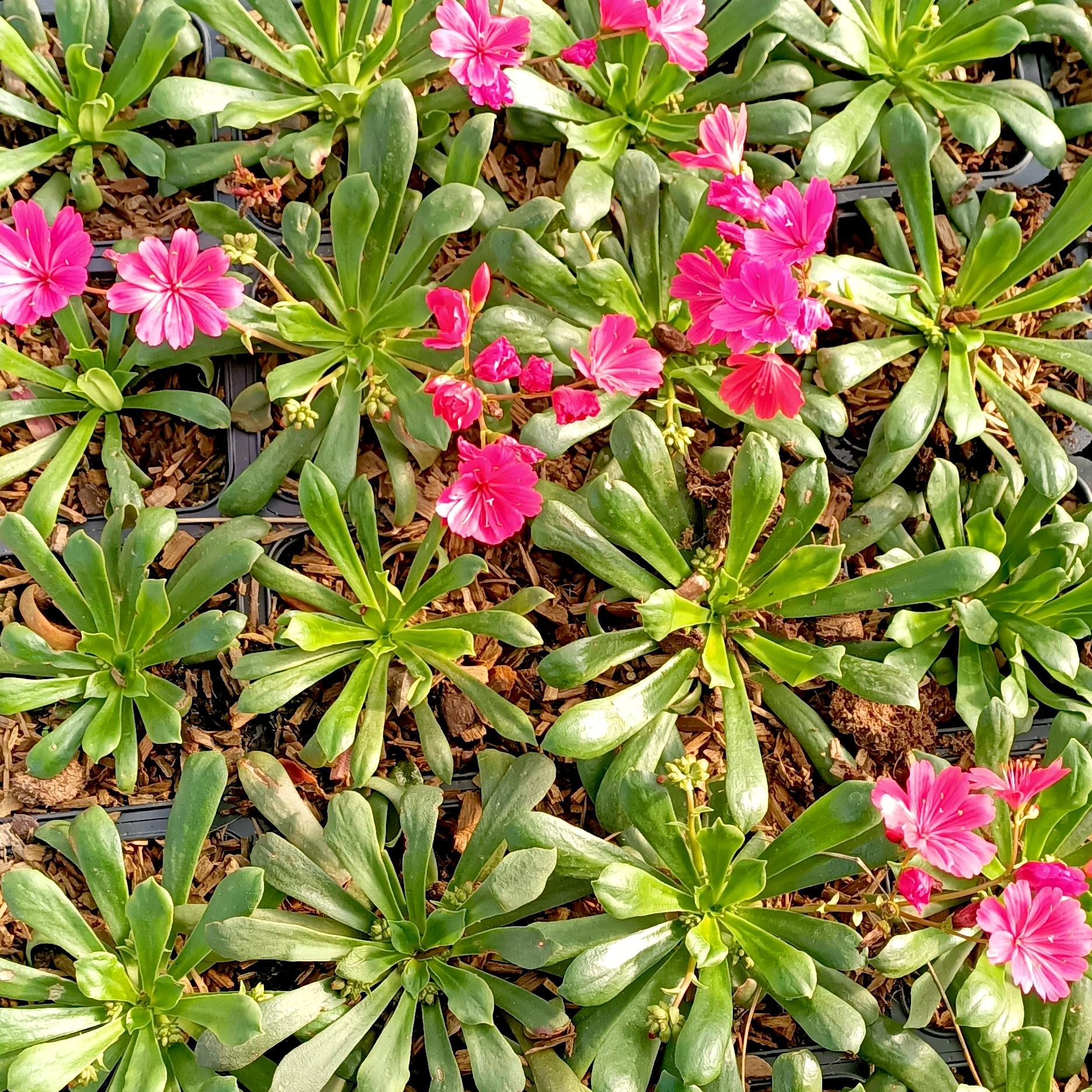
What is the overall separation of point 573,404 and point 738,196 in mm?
433

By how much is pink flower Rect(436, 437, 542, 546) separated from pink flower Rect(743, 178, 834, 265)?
51 cm

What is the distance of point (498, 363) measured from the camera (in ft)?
5.15

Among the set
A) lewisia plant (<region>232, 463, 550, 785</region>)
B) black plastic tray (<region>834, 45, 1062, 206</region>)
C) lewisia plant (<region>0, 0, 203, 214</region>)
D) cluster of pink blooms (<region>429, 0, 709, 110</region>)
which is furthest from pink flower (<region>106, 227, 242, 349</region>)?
black plastic tray (<region>834, 45, 1062, 206</region>)

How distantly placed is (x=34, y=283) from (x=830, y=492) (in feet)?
4.92

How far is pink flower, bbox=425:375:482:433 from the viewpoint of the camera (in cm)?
157

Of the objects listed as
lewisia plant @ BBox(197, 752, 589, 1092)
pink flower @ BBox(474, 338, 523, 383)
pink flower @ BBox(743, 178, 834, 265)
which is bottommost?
lewisia plant @ BBox(197, 752, 589, 1092)

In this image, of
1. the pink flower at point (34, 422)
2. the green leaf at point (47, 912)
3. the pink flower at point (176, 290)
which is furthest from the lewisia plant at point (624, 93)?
the green leaf at point (47, 912)

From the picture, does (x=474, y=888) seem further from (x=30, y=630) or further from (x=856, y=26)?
(x=856, y=26)

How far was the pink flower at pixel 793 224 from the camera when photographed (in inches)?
62.6

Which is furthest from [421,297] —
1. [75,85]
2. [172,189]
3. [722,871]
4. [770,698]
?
[722,871]

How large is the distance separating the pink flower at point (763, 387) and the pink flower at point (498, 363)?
14.4 inches

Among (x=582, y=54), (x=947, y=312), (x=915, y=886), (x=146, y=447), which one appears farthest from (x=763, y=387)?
(x=146, y=447)

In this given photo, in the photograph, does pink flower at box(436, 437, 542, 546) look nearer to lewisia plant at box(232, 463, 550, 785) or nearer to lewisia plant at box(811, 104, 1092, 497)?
lewisia plant at box(232, 463, 550, 785)

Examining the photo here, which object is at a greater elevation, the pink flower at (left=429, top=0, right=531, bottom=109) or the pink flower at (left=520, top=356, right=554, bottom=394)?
the pink flower at (left=429, top=0, right=531, bottom=109)
